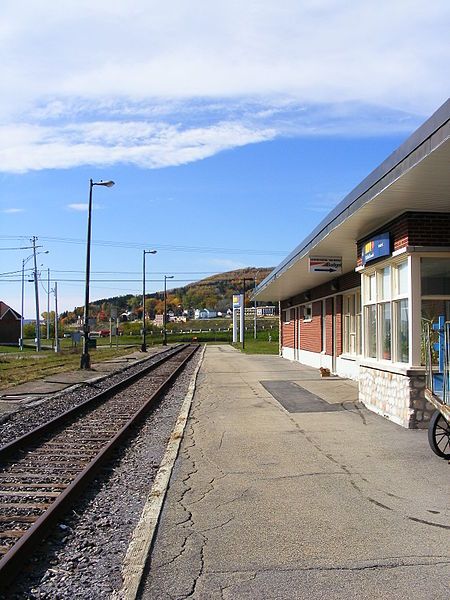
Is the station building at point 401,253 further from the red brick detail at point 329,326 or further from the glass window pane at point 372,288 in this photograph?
the red brick detail at point 329,326

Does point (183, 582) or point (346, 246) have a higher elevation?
point (346, 246)

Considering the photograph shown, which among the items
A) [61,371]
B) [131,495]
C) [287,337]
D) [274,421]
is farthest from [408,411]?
[287,337]

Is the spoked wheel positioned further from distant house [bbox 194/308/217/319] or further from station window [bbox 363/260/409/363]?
distant house [bbox 194/308/217/319]

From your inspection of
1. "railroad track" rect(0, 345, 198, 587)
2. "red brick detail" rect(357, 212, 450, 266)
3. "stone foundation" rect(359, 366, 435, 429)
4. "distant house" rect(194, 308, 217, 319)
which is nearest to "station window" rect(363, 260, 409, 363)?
"stone foundation" rect(359, 366, 435, 429)

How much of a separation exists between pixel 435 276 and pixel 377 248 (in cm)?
143

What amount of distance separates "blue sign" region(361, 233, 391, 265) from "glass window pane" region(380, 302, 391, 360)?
0.93 meters

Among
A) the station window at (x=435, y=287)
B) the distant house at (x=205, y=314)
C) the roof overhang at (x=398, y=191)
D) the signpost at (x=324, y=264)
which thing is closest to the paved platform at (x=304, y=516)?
the station window at (x=435, y=287)

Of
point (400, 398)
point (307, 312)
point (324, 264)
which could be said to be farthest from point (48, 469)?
point (307, 312)

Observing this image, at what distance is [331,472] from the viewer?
7.98 metres

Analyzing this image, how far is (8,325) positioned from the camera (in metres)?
103

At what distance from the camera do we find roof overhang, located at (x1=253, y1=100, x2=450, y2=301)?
7.58 meters

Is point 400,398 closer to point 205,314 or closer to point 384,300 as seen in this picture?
point 384,300

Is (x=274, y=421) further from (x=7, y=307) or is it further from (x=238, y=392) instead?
(x=7, y=307)

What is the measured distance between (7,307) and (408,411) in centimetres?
10035
